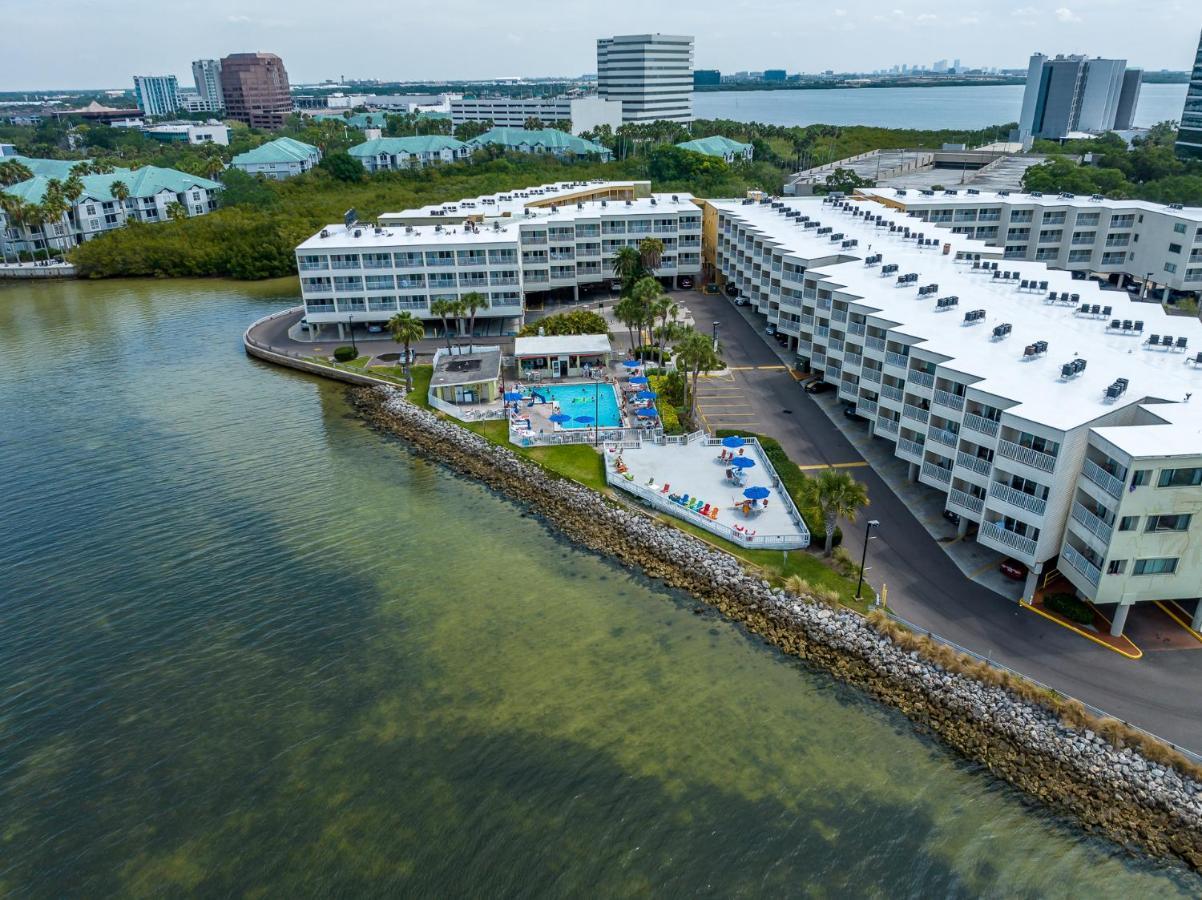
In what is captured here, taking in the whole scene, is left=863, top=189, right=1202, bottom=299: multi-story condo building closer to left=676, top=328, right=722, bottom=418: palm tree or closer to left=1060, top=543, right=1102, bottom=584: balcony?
left=676, top=328, right=722, bottom=418: palm tree

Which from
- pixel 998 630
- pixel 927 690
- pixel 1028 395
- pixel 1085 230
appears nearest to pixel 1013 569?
pixel 998 630

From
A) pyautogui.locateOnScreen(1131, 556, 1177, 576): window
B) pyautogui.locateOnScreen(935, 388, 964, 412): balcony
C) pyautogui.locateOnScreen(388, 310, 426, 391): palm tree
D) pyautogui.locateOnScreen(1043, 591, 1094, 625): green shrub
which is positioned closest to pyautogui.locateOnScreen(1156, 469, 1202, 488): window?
pyautogui.locateOnScreen(1131, 556, 1177, 576): window

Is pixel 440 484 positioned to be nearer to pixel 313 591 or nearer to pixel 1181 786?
pixel 313 591

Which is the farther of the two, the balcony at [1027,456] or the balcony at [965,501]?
the balcony at [965,501]

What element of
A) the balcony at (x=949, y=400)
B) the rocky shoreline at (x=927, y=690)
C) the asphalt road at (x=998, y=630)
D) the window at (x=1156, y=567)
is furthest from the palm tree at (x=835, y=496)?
the window at (x=1156, y=567)

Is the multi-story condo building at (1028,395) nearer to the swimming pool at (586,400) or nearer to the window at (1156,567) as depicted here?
the window at (1156,567)

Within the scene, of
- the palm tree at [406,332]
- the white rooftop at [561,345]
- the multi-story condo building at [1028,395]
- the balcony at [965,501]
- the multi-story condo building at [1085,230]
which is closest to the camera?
the multi-story condo building at [1028,395]

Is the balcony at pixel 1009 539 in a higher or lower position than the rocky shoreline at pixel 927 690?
higher
